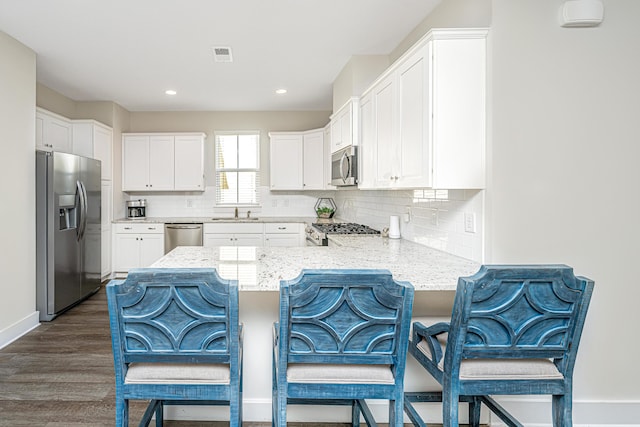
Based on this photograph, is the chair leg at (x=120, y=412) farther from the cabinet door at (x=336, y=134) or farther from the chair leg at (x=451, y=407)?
the cabinet door at (x=336, y=134)

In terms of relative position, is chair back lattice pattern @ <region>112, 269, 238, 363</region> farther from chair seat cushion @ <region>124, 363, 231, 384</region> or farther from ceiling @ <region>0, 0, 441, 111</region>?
ceiling @ <region>0, 0, 441, 111</region>

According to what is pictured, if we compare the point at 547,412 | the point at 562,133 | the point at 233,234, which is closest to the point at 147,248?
the point at 233,234

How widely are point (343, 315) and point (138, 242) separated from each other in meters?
5.01

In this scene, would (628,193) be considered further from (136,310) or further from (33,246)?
(33,246)

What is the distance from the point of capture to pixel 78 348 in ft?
10.4

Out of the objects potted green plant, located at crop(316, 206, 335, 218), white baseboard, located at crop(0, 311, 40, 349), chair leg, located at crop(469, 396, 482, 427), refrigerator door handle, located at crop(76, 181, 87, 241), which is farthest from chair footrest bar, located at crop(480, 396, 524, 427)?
refrigerator door handle, located at crop(76, 181, 87, 241)

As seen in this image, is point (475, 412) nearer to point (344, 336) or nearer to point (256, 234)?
point (344, 336)

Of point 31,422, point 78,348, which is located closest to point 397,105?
point 31,422

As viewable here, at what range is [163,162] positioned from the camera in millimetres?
5953

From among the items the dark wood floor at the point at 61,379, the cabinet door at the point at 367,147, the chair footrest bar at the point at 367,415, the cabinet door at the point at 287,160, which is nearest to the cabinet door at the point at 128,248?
the dark wood floor at the point at 61,379

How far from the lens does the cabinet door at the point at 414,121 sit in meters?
2.15

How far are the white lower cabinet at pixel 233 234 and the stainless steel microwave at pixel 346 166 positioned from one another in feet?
6.29

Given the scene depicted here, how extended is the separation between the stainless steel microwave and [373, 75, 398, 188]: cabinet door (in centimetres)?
54

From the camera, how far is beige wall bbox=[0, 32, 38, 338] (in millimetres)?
3256
